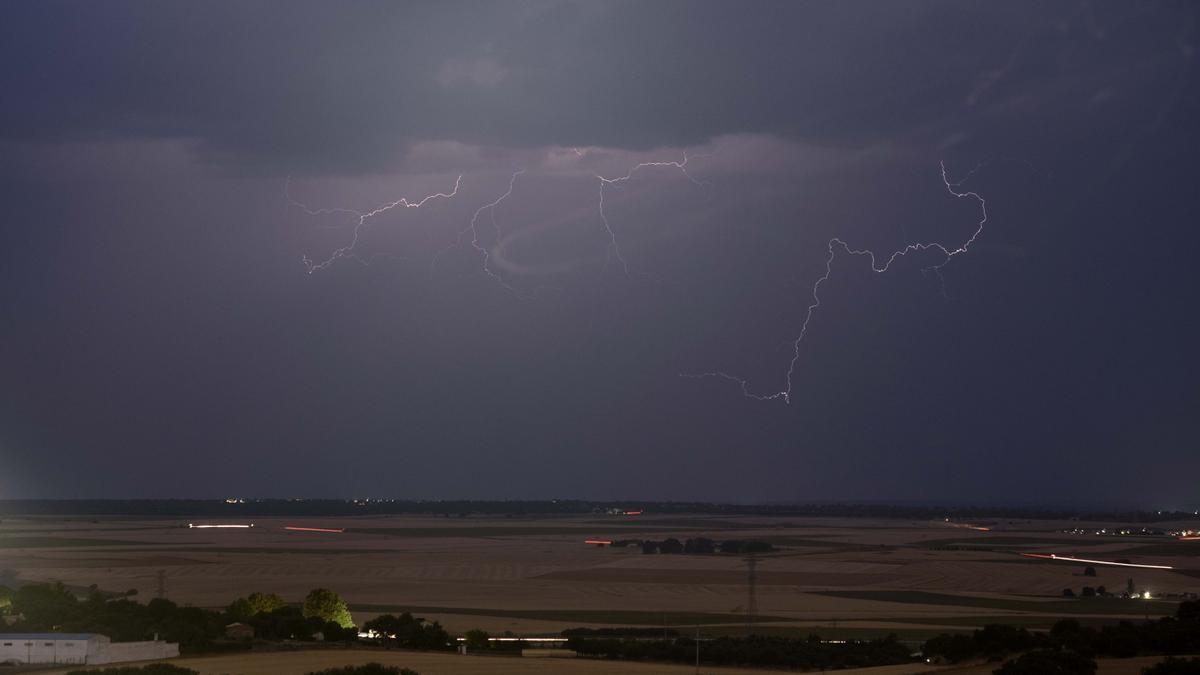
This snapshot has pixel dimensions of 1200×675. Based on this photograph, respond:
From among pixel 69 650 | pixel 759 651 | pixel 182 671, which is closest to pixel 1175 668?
pixel 759 651

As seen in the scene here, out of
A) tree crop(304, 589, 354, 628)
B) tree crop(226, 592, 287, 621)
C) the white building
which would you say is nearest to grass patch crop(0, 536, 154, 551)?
tree crop(226, 592, 287, 621)

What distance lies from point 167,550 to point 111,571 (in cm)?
2025

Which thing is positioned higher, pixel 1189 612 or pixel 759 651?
pixel 1189 612

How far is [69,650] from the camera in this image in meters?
28.7

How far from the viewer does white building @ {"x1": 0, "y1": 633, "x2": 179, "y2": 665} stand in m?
28.7

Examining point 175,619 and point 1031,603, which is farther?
point 1031,603

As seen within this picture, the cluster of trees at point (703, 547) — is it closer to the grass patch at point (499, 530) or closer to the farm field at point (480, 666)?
the grass patch at point (499, 530)

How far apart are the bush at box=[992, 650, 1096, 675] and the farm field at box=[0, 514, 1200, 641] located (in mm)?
11352

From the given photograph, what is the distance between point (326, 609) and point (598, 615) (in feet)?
35.7

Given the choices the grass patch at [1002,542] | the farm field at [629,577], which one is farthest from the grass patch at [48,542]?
the grass patch at [1002,542]

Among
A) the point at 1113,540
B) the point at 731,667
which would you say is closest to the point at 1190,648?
the point at 731,667

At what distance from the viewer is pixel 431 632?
34.3 meters

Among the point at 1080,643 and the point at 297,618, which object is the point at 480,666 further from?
the point at 1080,643

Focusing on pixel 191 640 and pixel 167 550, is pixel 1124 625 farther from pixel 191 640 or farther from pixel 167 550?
pixel 167 550
